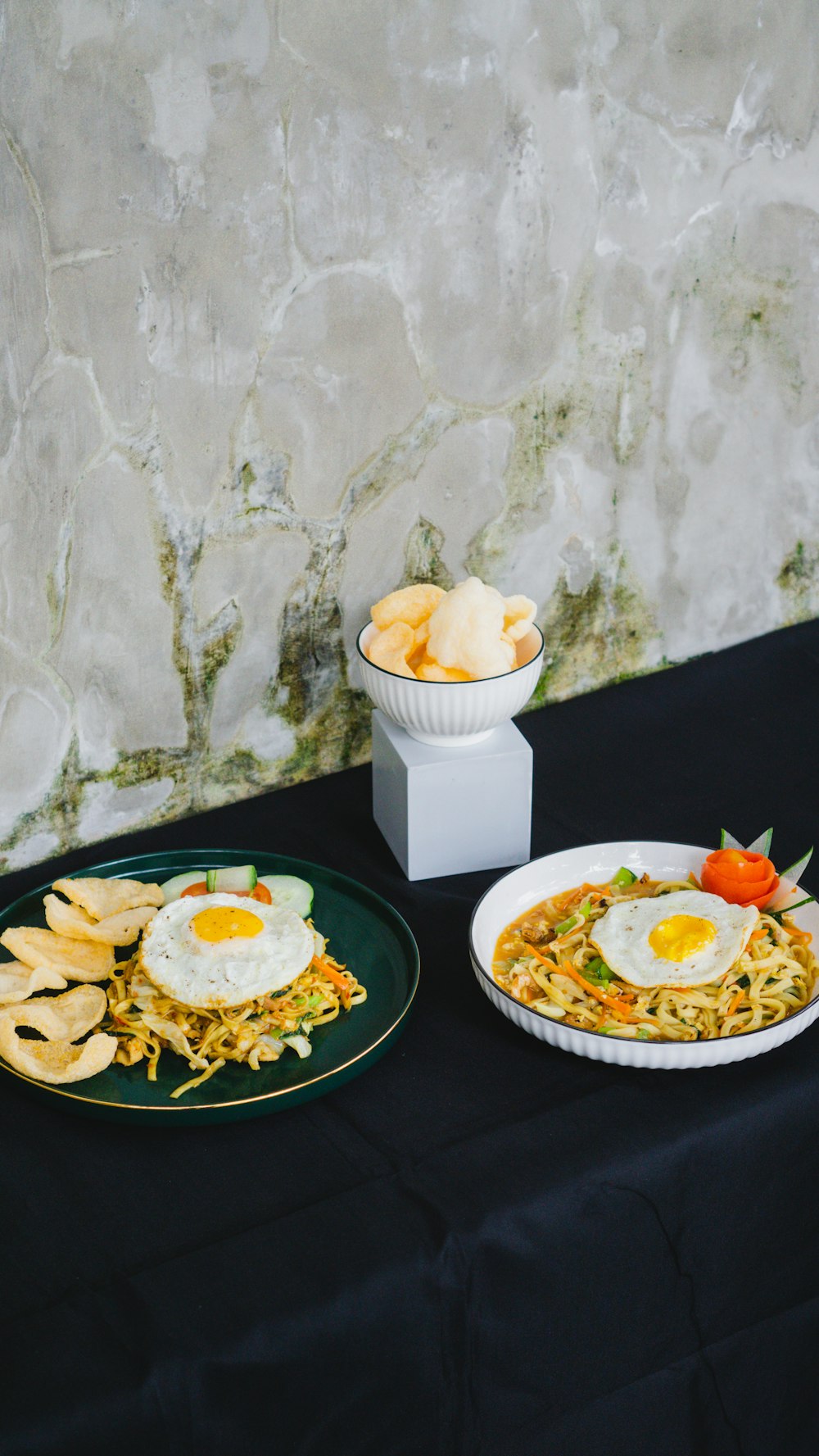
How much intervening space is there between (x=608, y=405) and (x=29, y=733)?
100 centimetres

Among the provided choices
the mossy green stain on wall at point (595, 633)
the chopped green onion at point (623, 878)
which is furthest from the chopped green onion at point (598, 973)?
the mossy green stain on wall at point (595, 633)

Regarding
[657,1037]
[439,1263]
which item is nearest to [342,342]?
[657,1037]

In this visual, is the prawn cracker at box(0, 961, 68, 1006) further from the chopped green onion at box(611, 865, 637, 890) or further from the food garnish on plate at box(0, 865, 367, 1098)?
the chopped green onion at box(611, 865, 637, 890)

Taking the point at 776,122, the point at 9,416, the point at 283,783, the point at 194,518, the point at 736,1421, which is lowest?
the point at 736,1421

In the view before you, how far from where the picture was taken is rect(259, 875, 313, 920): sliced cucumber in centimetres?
149

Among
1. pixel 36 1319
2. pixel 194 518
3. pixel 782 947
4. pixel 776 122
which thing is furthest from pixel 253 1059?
pixel 776 122

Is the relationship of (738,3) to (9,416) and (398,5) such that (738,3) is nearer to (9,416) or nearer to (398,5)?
(398,5)

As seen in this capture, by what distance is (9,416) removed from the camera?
1455 mm

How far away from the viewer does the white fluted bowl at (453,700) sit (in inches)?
59.7

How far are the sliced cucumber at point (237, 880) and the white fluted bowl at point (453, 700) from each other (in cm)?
26

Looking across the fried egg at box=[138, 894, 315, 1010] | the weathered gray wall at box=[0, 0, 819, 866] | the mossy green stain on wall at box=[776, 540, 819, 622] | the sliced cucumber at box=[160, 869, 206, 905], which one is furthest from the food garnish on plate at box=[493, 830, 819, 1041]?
the mossy green stain on wall at box=[776, 540, 819, 622]

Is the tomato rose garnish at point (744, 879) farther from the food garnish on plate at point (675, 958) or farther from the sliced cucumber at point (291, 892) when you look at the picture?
the sliced cucumber at point (291, 892)

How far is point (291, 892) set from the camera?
151 centimetres

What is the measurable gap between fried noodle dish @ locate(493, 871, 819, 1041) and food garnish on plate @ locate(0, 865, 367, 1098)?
192 millimetres
